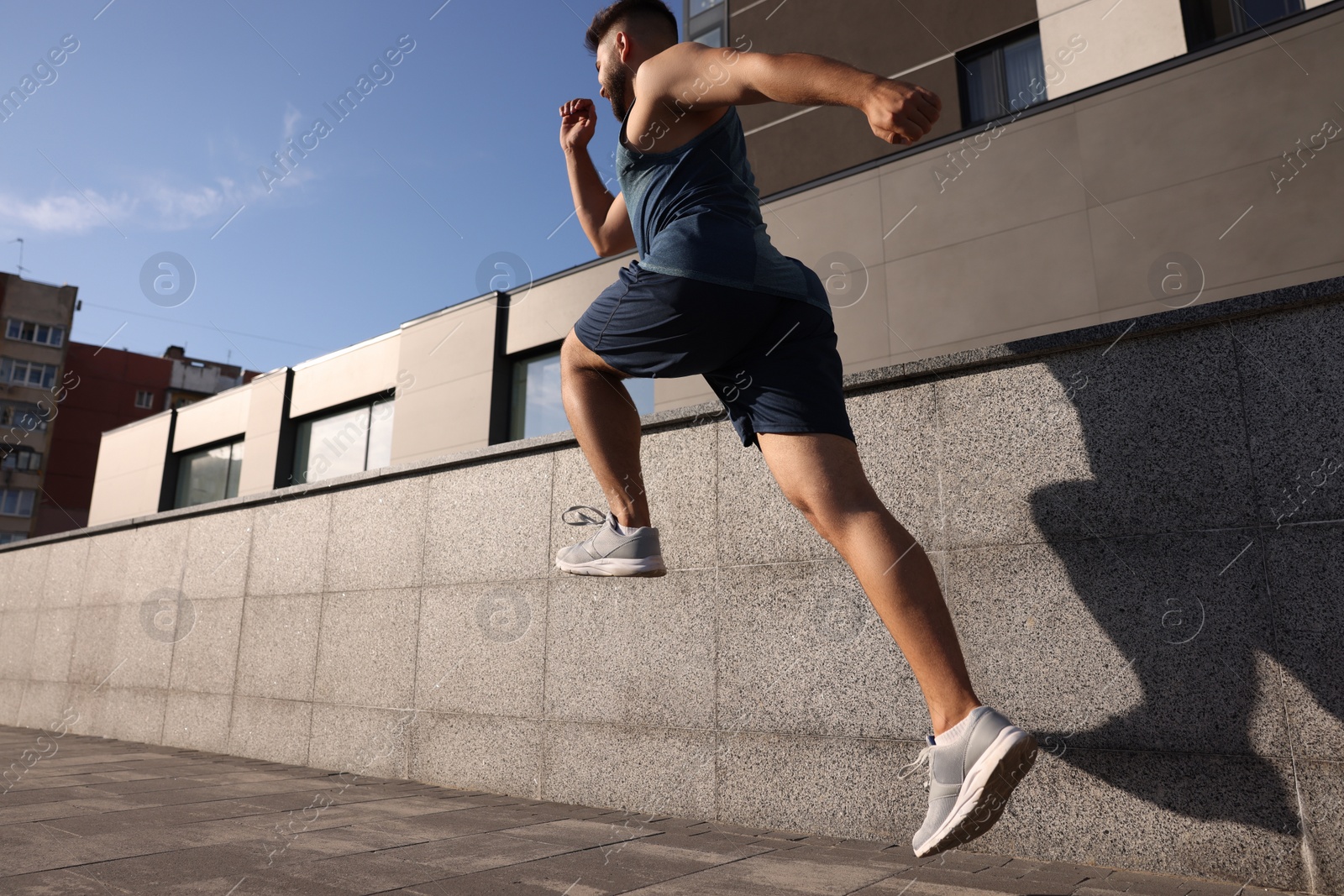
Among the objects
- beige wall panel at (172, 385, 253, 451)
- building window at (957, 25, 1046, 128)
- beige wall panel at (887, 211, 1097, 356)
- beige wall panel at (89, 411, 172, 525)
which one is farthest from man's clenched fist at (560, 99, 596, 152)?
beige wall panel at (89, 411, 172, 525)

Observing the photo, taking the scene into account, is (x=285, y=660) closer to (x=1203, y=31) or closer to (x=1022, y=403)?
(x=1022, y=403)

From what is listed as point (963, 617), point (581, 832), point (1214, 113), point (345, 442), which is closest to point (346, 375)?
point (345, 442)

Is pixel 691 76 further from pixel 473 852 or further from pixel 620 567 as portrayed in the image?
pixel 473 852

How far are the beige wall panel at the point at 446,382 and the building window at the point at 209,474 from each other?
28.4 ft

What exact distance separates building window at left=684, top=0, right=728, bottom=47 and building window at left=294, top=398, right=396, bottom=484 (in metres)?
11.3

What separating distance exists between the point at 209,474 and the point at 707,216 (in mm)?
29380

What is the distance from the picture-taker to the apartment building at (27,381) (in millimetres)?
61812

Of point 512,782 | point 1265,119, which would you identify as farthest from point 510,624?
point 1265,119

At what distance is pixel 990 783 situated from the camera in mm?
1968

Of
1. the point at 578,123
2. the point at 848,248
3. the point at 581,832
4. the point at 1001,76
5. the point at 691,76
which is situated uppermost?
the point at 1001,76

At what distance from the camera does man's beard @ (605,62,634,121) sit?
8.93ft

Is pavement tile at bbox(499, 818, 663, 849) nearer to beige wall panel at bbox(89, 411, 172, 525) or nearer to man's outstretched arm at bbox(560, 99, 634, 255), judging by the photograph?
man's outstretched arm at bbox(560, 99, 634, 255)

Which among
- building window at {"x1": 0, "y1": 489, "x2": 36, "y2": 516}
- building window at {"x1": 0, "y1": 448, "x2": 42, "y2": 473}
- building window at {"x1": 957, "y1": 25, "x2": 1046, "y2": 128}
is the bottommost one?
building window at {"x1": 957, "y1": 25, "x2": 1046, "y2": 128}

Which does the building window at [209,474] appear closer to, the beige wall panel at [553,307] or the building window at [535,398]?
the building window at [535,398]
